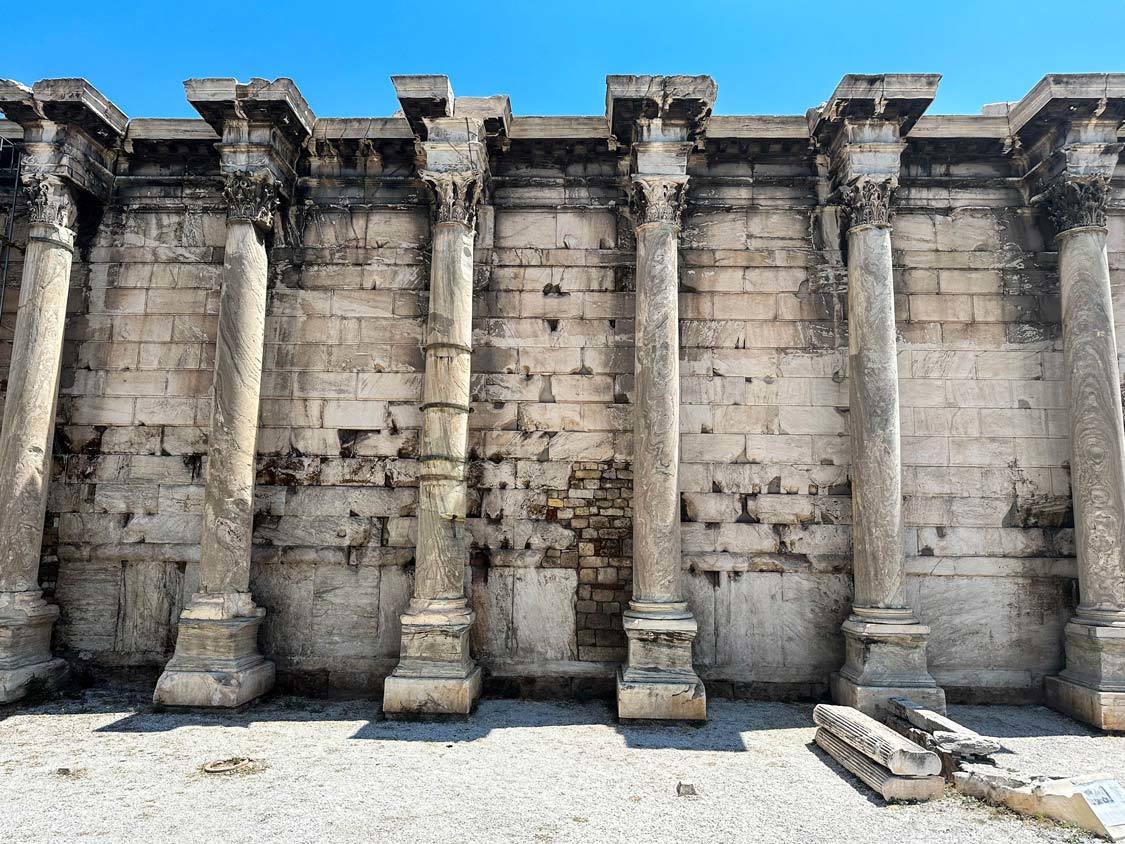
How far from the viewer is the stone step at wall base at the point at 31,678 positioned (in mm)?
7023

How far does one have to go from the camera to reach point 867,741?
552 centimetres

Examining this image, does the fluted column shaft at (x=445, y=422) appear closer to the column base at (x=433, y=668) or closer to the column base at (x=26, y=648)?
the column base at (x=433, y=668)

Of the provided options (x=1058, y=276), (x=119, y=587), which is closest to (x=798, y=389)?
(x=1058, y=276)

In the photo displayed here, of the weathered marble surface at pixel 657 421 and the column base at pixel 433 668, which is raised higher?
the weathered marble surface at pixel 657 421

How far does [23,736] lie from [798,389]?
336 inches

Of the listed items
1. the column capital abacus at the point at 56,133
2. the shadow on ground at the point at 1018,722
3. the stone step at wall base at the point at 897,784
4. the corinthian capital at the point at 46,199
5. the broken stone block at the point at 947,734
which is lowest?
the shadow on ground at the point at 1018,722

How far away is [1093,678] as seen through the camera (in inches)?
278

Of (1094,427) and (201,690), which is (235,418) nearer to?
(201,690)

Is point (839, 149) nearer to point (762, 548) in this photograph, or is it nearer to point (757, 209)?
point (757, 209)

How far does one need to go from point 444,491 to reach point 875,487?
469cm

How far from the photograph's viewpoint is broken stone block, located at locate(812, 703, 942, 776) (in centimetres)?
509

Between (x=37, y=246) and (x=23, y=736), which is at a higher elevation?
(x=37, y=246)

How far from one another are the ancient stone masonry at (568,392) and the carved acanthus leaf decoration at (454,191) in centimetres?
4

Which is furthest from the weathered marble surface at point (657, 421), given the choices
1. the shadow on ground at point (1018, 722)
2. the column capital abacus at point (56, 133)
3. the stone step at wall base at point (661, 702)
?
the column capital abacus at point (56, 133)
